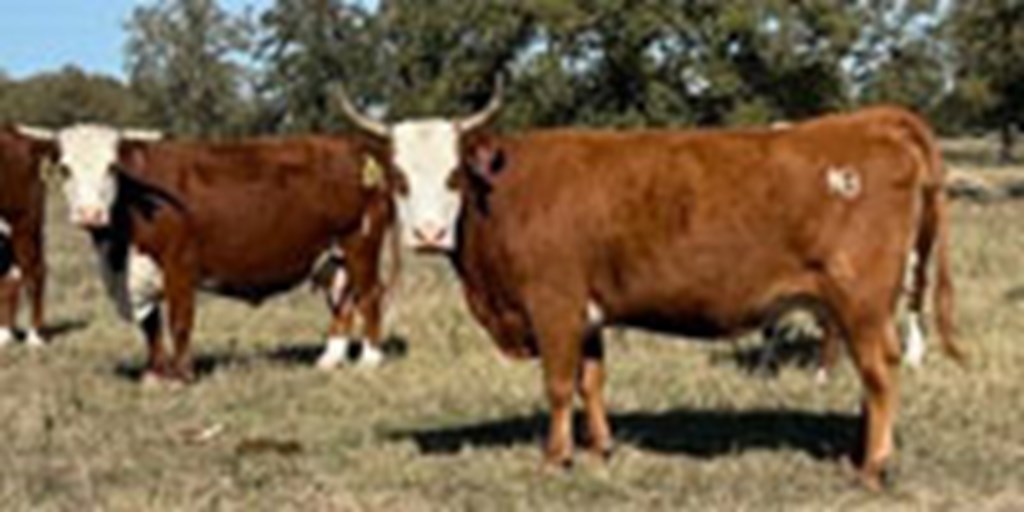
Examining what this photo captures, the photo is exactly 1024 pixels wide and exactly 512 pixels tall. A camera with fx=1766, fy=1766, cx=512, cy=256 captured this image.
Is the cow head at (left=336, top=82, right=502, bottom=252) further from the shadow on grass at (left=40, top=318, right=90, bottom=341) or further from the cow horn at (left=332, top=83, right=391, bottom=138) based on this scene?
the shadow on grass at (left=40, top=318, right=90, bottom=341)

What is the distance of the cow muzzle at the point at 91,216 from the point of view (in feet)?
40.8

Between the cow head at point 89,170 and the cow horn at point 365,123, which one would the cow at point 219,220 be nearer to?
the cow head at point 89,170

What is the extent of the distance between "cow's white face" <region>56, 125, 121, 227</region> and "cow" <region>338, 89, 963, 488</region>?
3327 millimetres

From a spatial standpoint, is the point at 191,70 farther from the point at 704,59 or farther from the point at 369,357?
the point at 369,357

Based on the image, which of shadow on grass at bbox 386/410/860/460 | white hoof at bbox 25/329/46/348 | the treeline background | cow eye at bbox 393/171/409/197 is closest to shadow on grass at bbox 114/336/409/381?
white hoof at bbox 25/329/46/348

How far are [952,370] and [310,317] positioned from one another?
24.3ft

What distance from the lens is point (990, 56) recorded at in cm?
4597

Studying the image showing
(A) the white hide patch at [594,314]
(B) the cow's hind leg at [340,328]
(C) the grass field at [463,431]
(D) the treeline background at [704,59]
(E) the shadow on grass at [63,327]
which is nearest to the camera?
(C) the grass field at [463,431]

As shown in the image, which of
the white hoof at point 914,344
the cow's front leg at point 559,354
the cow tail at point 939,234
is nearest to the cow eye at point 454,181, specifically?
the cow's front leg at point 559,354

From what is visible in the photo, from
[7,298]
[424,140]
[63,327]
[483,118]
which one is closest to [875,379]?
[483,118]

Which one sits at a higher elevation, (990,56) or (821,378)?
(990,56)

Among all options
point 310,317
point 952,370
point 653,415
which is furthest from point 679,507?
point 310,317

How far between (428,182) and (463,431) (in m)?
2.21

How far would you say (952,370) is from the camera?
13.0m
